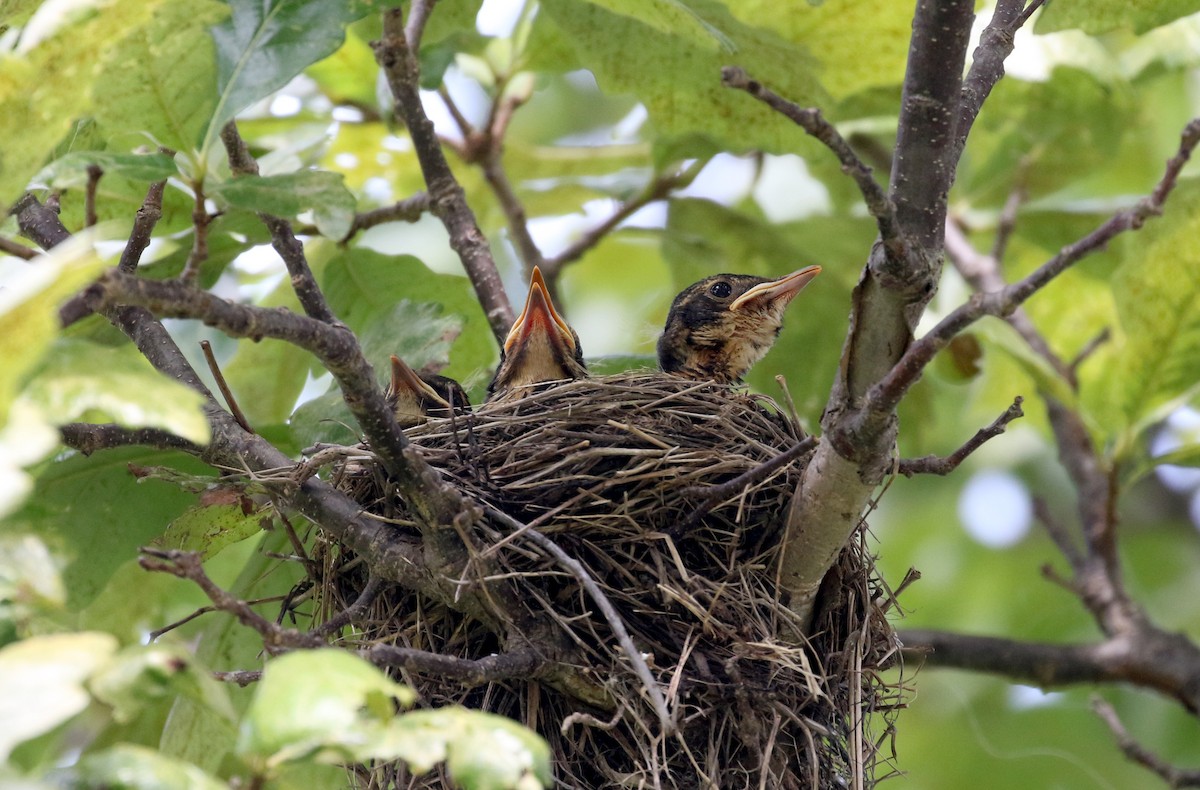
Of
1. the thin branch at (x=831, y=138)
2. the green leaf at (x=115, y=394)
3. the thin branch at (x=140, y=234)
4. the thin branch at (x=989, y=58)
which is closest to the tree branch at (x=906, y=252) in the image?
the thin branch at (x=831, y=138)

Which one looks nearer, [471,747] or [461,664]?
[471,747]

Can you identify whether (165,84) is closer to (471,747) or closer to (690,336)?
(471,747)

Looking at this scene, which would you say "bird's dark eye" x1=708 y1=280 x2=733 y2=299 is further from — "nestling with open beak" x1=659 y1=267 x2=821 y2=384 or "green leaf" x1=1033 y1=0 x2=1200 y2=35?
"green leaf" x1=1033 y1=0 x2=1200 y2=35

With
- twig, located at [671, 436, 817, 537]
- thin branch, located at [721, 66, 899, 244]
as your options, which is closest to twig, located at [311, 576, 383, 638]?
twig, located at [671, 436, 817, 537]

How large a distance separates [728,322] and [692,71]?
829 mm

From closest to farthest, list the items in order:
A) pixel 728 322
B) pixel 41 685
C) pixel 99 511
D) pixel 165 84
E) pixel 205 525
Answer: pixel 41 685 < pixel 165 84 < pixel 205 525 < pixel 99 511 < pixel 728 322

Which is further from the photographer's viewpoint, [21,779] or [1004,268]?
[1004,268]

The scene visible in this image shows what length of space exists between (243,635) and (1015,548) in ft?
16.1

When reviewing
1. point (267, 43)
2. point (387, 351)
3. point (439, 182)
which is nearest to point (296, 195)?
point (267, 43)

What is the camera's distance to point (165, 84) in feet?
7.04

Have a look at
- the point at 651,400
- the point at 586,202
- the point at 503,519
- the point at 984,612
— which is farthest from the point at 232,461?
the point at 984,612

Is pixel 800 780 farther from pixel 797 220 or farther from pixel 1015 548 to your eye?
pixel 1015 548

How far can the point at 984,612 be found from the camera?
6.51 metres

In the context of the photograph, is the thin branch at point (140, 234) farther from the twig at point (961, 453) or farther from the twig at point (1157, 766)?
the twig at point (1157, 766)
